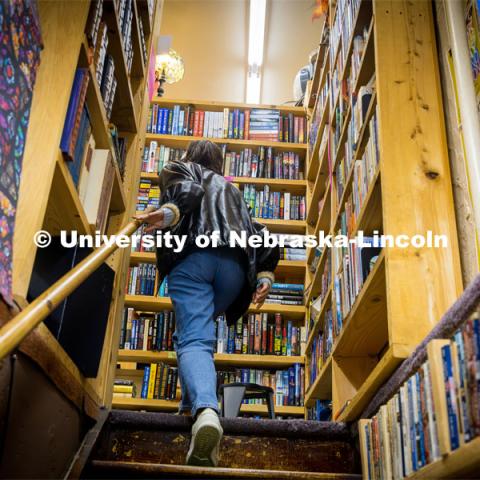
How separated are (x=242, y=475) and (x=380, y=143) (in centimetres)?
99

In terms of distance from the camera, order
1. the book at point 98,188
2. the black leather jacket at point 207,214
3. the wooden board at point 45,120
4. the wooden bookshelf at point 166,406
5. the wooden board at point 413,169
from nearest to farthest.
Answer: the wooden board at point 45,120
the wooden board at point 413,169
the book at point 98,188
the black leather jacket at point 207,214
the wooden bookshelf at point 166,406

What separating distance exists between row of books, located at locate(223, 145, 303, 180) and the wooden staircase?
2469mm

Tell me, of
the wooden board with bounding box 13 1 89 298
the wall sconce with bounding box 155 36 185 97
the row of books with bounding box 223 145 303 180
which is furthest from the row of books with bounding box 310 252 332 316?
the wall sconce with bounding box 155 36 185 97

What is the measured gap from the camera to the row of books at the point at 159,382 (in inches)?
136

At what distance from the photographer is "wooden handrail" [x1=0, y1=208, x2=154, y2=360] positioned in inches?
36.9

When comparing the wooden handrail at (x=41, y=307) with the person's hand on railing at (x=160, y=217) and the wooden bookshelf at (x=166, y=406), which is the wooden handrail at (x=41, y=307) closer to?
the person's hand on railing at (x=160, y=217)

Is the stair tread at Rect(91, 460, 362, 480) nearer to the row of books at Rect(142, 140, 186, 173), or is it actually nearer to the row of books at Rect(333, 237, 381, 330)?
the row of books at Rect(333, 237, 381, 330)

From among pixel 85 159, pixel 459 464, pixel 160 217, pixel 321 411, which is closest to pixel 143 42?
pixel 85 159

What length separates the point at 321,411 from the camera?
2.88 meters

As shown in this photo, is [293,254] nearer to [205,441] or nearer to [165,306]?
[165,306]

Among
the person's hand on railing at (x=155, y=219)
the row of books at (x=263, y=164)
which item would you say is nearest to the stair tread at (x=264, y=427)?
the person's hand on railing at (x=155, y=219)

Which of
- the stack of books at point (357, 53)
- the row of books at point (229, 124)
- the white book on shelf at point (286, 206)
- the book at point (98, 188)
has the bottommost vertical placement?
the book at point (98, 188)

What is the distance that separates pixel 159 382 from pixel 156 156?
1540mm

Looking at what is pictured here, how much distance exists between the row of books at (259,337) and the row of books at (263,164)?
99 centimetres
